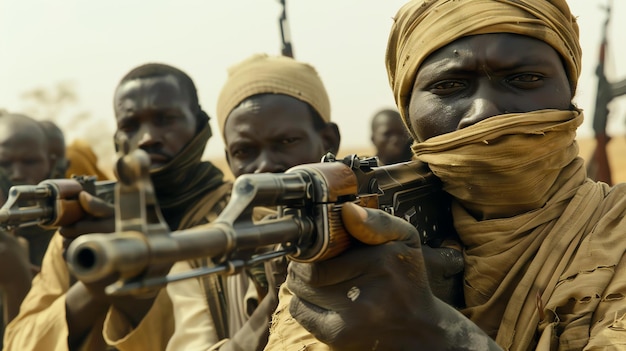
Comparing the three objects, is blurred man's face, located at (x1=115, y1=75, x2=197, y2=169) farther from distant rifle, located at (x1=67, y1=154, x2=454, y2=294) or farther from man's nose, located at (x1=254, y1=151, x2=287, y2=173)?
distant rifle, located at (x1=67, y1=154, x2=454, y2=294)

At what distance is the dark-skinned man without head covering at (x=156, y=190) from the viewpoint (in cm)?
396

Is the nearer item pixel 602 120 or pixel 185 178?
pixel 185 178

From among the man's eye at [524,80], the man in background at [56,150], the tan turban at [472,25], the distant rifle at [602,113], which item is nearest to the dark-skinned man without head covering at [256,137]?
the tan turban at [472,25]

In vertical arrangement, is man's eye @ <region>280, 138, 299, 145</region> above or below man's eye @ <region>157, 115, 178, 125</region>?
below

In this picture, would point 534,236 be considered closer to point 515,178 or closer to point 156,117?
point 515,178

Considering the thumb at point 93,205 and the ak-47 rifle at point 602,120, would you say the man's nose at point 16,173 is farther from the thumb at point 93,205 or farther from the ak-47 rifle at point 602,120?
the ak-47 rifle at point 602,120

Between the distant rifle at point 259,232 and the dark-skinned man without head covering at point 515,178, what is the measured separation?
0.26 meters

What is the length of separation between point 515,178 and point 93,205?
2.43 meters

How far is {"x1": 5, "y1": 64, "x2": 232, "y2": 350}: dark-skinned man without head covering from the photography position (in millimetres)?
3961

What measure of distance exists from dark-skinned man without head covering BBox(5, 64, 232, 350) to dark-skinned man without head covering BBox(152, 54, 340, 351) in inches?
9.3

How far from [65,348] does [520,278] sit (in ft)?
8.57

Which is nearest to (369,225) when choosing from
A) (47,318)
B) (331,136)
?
(331,136)

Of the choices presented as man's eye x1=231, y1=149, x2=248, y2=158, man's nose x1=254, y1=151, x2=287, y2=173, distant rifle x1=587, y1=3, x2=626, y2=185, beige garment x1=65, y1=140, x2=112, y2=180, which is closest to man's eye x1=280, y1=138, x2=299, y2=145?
man's nose x1=254, y1=151, x2=287, y2=173

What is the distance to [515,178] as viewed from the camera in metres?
2.21
